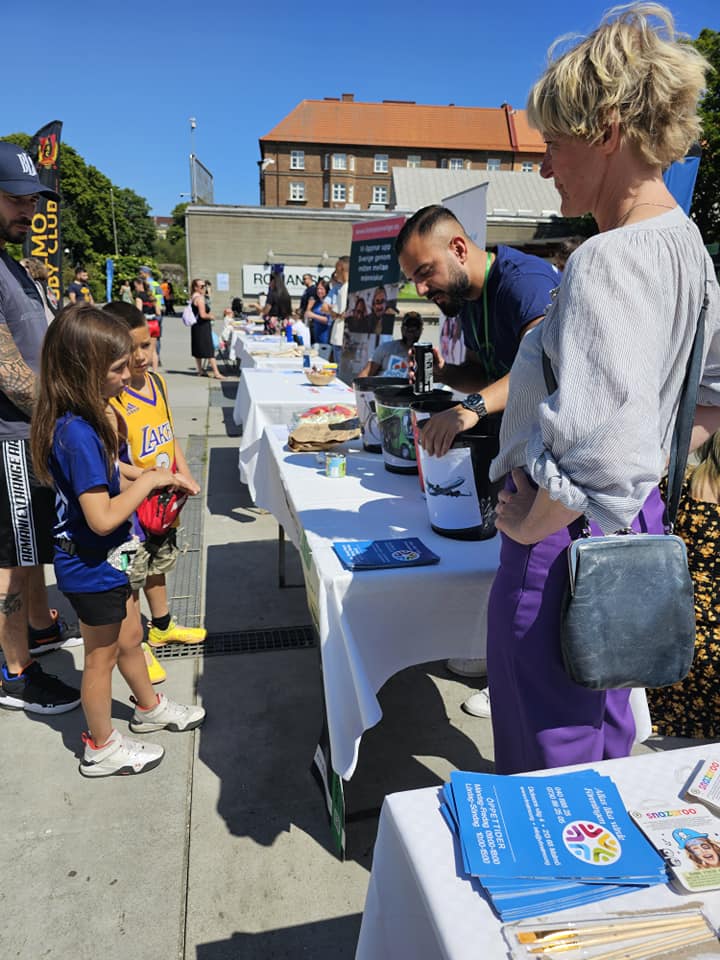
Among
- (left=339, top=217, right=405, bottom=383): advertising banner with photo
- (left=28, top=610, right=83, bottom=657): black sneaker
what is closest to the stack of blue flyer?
(left=28, top=610, right=83, bottom=657): black sneaker

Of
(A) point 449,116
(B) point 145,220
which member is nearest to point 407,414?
(A) point 449,116

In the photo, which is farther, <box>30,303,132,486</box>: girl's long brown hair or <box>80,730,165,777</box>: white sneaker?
<box>80,730,165,777</box>: white sneaker

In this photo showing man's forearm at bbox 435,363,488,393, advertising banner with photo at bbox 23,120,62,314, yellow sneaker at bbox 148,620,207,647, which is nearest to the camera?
man's forearm at bbox 435,363,488,393

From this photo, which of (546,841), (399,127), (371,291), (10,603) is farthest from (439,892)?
(399,127)

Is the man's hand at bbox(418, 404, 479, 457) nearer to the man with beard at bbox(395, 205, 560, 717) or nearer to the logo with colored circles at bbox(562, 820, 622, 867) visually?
the man with beard at bbox(395, 205, 560, 717)

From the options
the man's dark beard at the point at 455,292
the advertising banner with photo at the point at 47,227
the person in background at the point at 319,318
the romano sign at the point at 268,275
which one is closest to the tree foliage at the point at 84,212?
the romano sign at the point at 268,275

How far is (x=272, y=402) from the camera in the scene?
4.12 m

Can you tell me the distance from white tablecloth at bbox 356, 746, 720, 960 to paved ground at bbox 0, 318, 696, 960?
37.1 inches

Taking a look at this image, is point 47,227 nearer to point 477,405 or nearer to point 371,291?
point 371,291

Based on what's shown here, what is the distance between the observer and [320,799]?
2111mm

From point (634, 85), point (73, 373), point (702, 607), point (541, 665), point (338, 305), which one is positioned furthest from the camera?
point (338, 305)

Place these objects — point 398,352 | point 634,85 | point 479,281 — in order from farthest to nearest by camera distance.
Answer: point 398,352
point 479,281
point 634,85

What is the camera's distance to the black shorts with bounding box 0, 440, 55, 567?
7.59 ft

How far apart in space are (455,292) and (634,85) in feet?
3.41
